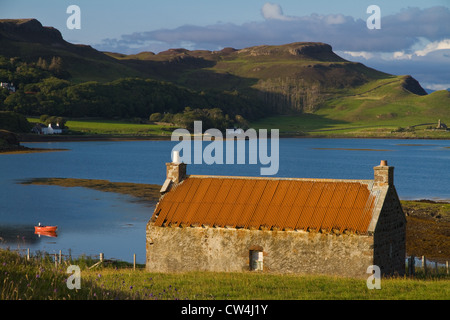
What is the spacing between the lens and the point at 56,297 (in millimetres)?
14141

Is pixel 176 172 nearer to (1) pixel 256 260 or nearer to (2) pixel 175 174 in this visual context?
(2) pixel 175 174

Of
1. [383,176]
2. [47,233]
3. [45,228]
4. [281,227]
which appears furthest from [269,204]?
[45,228]

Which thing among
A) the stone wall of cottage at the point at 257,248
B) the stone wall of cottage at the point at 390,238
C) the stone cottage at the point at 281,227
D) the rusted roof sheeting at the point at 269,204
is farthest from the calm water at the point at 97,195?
the stone wall of cottage at the point at 390,238

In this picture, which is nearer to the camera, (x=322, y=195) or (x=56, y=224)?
(x=322, y=195)

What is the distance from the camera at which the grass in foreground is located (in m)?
14.9

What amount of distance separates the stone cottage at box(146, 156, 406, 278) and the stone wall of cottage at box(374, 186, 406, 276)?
0.04 m

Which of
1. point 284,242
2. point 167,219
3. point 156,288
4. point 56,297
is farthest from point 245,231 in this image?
point 56,297

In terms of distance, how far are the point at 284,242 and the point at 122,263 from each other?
505 inches

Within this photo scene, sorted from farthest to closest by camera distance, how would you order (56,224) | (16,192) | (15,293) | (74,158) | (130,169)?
(74,158)
(130,169)
(16,192)
(56,224)
(15,293)

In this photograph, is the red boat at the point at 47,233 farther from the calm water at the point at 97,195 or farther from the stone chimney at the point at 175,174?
the stone chimney at the point at 175,174

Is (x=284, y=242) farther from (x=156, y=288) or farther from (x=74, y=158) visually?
(x=74, y=158)

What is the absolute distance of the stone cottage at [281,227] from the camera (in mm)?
26203

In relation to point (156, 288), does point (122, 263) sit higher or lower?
lower

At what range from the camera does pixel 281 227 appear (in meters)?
27.0
